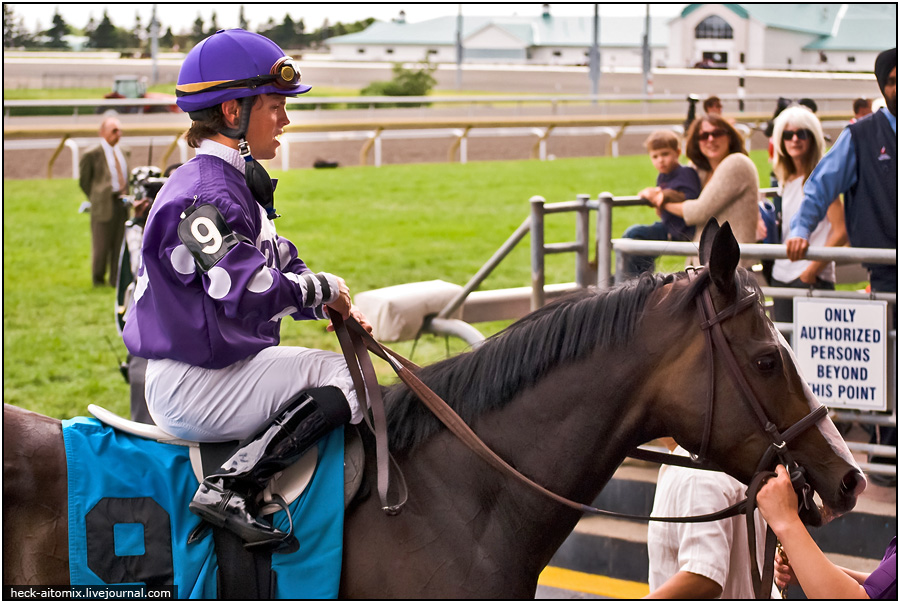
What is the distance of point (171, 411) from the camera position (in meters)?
2.84

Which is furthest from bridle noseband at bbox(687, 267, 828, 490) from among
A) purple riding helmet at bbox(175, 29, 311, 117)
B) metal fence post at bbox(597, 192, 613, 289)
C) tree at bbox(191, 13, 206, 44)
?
tree at bbox(191, 13, 206, 44)

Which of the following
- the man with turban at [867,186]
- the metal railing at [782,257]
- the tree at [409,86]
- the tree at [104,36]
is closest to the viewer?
the metal railing at [782,257]

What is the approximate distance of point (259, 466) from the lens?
8.96 ft

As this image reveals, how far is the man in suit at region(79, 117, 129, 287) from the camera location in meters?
12.1

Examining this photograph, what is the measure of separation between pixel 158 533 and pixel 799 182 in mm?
5475

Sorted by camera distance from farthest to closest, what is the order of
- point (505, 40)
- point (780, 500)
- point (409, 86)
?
point (505, 40), point (409, 86), point (780, 500)

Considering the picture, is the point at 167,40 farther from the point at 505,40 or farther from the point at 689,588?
the point at 505,40

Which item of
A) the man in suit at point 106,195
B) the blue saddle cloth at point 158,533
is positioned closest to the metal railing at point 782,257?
the blue saddle cloth at point 158,533

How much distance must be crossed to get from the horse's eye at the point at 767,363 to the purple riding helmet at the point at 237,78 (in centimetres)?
155

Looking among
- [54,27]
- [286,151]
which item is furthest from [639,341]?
[54,27]

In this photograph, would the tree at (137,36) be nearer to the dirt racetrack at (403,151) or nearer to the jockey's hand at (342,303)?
the dirt racetrack at (403,151)

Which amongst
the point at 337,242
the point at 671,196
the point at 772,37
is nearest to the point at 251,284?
the point at 671,196

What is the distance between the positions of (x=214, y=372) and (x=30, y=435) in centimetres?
58

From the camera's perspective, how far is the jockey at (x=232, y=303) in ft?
8.82
